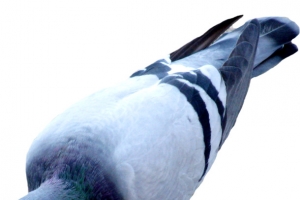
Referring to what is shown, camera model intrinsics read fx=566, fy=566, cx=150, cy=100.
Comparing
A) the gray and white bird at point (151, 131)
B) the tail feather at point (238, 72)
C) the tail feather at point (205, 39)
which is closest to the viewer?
the gray and white bird at point (151, 131)

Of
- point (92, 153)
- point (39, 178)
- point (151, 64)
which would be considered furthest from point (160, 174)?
point (151, 64)

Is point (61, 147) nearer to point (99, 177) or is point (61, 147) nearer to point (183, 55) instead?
point (99, 177)

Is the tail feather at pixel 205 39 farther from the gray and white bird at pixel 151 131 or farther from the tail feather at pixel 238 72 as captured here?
the tail feather at pixel 238 72

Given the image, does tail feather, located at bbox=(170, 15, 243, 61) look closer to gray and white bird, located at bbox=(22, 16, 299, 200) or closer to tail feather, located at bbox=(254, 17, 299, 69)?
gray and white bird, located at bbox=(22, 16, 299, 200)

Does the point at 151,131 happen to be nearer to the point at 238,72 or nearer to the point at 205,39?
the point at 238,72

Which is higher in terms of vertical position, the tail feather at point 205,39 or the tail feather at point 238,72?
the tail feather at point 205,39

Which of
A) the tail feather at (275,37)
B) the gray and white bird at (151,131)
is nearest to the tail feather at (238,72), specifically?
the gray and white bird at (151,131)

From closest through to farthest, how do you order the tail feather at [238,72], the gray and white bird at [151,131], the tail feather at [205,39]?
the gray and white bird at [151,131]
the tail feather at [238,72]
the tail feather at [205,39]

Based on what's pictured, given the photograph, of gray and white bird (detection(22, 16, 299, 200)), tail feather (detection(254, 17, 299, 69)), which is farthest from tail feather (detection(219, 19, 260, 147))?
tail feather (detection(254, 17, 299, 69))

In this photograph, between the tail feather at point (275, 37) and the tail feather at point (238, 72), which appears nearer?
the tail feather at point (238, 72)

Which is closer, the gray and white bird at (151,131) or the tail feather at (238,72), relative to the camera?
the gray and white bird at (151,131)
